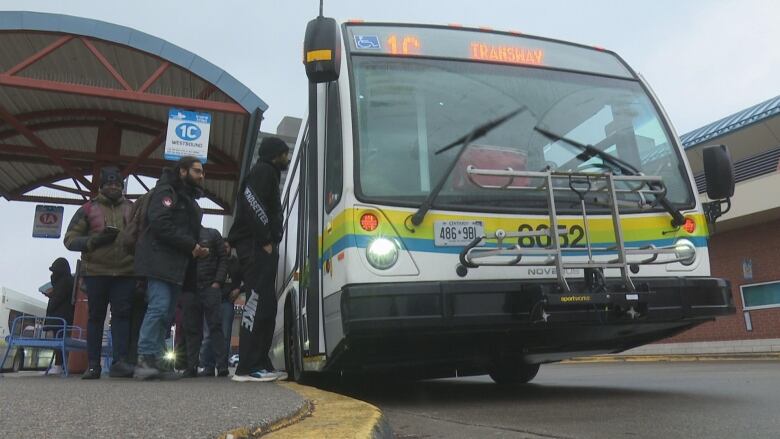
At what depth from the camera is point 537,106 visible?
4504mm

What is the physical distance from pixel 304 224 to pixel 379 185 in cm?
166

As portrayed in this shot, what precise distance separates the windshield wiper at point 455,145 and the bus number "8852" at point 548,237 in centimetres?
→ 60

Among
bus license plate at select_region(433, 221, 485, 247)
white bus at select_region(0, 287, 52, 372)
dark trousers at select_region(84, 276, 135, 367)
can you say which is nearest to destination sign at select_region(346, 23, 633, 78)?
bus license plate at select_region(433, 221, 485, 247)

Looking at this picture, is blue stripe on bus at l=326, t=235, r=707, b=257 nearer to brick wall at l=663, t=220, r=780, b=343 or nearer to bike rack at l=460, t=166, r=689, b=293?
bike rack at l=460, t=166, r=689, b=293

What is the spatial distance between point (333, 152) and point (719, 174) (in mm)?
2961

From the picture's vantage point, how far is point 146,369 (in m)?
4.66

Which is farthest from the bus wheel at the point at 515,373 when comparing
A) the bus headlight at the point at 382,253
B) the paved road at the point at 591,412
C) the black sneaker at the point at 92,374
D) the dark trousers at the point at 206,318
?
the black sneaker at the point at 92,374

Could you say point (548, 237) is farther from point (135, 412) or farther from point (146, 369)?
point (146, 369)

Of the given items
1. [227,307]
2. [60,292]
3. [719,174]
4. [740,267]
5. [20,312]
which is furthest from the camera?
[740,267]

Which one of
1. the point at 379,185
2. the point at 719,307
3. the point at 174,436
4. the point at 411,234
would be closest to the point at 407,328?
the point at 411,234

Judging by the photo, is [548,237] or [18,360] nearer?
[548,237]

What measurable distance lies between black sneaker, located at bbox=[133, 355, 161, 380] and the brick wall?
14439 mm

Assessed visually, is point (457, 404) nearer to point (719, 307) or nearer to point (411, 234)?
point (411, 234)

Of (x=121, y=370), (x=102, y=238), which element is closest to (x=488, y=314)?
(x=121, y=370)
